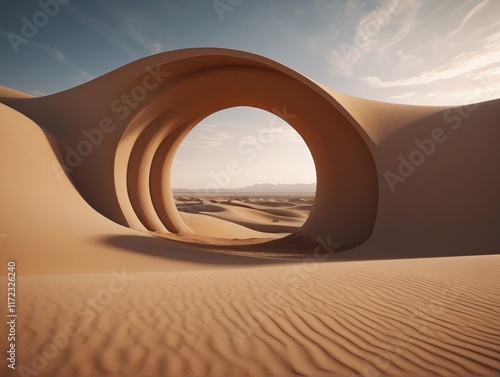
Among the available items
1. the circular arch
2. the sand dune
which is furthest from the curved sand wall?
the sand dune

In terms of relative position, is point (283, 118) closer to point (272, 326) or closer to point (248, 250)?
point (248, 250)

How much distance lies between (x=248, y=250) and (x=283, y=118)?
724cm

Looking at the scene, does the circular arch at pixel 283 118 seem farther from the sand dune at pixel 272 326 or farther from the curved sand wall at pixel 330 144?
the sand dune at pixel 272 326

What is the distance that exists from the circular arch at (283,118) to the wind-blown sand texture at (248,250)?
0.08 m

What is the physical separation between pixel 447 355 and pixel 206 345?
1.82 metres

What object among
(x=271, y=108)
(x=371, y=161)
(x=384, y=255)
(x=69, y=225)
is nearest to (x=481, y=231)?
(x=384, y=255)

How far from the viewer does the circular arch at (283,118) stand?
1076 cm

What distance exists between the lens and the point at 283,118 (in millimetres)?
14117

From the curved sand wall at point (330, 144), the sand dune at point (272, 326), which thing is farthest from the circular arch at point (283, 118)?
the sand dune at point (272, 326)

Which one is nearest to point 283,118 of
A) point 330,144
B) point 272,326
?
point 330,144

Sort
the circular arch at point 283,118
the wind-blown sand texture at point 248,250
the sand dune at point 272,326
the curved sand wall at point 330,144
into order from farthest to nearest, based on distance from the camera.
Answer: the circular arch at point 283,118 < the curved sand wall at point 330,144 < the wind-blown sand texture at point 248,250 < the sand dune at point 272,326

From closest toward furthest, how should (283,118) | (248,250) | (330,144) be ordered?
1. (248,250)
2. (330,144)
3. (283,118)

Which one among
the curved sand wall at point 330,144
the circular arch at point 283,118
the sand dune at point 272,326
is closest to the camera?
the sand dune at point 272,326

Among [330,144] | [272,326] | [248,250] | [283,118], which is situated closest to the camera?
[272,326]
